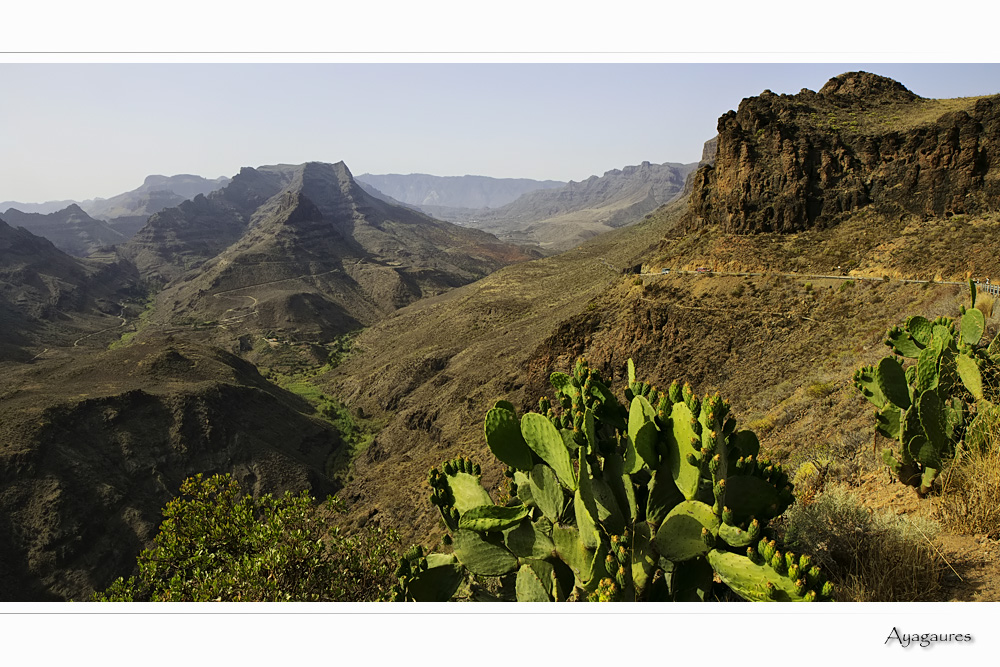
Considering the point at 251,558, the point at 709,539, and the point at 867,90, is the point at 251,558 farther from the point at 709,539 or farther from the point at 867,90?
the point at 867,90

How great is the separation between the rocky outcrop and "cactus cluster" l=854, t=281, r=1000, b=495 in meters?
22.6

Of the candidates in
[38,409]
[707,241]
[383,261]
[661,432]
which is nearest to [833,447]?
[661,432]

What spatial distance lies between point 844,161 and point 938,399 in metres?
26.4

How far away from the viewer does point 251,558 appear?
5906mm

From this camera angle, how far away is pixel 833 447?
841 centimetres

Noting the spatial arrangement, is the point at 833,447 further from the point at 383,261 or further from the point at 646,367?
the point at 383,261

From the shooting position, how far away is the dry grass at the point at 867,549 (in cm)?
327

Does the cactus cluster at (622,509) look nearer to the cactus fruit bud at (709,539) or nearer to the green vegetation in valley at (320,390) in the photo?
the cactus fruit bud at (709,539)

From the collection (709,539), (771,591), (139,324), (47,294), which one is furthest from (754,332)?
(47,294)

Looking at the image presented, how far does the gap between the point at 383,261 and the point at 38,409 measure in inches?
3560

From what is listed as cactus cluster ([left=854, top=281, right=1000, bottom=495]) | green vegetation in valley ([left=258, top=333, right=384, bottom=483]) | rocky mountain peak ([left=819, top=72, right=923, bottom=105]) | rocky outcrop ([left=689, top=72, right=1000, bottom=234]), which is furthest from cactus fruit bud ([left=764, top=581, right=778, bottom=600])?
rocky mountain peak ([left=819, top=72, right=923, bottom=105])

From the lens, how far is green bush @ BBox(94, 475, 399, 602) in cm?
550

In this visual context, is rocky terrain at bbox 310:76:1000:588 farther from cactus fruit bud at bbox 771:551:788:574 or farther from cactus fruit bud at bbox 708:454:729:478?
cactus fruit bud at bbox 771:551:788:574

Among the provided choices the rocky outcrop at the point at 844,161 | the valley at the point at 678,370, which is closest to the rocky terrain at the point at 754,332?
the valley at the point at 678,370
